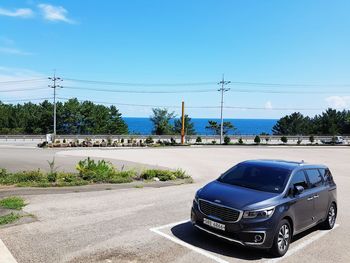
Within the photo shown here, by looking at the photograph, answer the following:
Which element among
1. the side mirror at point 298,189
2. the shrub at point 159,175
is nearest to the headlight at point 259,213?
the side mirror at point 298,189

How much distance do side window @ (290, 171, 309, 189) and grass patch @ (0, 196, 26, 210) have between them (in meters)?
6.51

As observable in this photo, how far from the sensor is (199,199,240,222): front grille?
22.5 feet

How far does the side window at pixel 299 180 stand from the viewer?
788 centimetres

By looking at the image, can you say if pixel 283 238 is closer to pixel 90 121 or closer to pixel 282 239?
pixel 282 239

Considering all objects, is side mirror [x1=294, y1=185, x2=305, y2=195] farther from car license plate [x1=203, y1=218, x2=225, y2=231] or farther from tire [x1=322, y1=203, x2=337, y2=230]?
tire [x1=322, y1=203, x2=337, y2=230]

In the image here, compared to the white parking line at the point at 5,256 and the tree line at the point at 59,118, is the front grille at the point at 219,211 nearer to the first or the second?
the white parking line at the point at 5,256

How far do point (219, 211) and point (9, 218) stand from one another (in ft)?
15.2

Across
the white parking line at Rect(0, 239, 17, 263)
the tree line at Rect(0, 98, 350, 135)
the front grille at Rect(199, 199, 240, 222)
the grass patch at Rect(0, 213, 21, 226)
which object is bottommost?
the white parking line at Rect(0, 239, 17, 263)

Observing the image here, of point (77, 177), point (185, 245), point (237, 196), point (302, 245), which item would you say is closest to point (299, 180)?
point (302, 245)

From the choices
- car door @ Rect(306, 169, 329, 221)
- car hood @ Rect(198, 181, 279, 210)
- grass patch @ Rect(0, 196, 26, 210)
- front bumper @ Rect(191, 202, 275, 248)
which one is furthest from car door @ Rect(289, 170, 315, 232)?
grass patch @ Rect(0, 196, 26, 210)

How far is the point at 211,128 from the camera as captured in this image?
105000 millimetres

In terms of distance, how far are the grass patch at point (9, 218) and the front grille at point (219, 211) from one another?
4.11m

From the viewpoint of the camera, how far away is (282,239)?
→ 7.16 m

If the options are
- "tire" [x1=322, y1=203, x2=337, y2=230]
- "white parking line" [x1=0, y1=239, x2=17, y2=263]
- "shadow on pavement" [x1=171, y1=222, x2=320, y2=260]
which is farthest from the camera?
"tire" [x1=322, y1=203, x2=337, y2=230]
